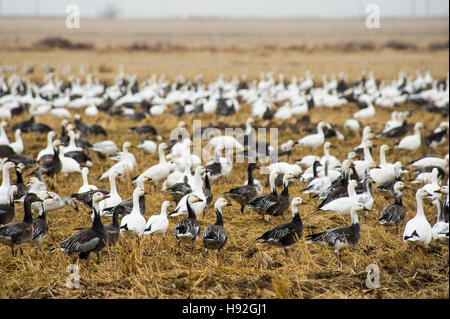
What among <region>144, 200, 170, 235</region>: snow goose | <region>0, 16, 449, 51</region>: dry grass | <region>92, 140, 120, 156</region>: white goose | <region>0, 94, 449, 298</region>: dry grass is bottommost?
<region>0, 94, 449, 298</region>: dry grass

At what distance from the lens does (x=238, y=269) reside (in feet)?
16.2

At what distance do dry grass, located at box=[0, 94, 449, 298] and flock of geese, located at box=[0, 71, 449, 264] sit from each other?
0.18 m

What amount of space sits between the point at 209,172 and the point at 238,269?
10.7 feet

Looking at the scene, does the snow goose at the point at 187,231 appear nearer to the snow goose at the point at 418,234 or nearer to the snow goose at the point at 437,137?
the snow goose at the point at 418,234

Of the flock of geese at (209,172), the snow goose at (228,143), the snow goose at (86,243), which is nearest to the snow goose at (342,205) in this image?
the flock of geese at (209,172)

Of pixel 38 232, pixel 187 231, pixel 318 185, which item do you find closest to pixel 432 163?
pixel 318 185

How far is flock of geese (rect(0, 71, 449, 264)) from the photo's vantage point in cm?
566

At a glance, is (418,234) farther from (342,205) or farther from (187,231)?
(187,231)

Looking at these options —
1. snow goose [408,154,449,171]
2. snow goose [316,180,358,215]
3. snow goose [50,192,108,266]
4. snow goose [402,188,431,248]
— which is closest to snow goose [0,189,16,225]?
snow goose [50,192,108,266]

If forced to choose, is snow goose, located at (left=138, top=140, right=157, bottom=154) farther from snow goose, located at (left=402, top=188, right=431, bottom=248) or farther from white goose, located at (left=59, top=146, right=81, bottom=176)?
snow goose, located at (left=402, top=188, right=431, bottom=248)

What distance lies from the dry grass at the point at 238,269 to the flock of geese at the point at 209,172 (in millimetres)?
184

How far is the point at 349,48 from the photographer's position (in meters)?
38.8

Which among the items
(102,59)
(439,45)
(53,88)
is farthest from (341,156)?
(439,45)

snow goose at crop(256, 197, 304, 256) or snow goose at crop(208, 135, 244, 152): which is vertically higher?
snow goose at crop(208, 135, 244, 152)
